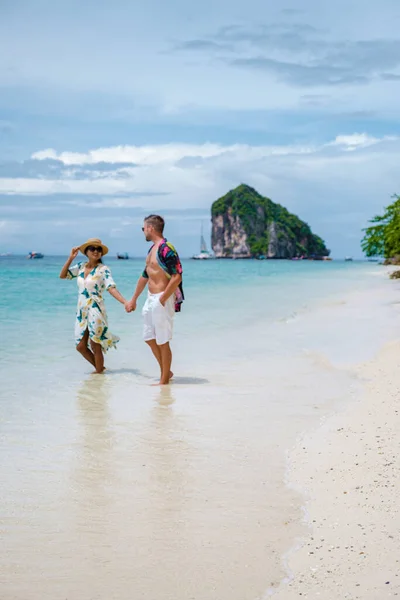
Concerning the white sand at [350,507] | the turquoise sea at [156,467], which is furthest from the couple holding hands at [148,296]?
the white sand at [350,507]

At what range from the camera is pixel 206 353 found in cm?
1188

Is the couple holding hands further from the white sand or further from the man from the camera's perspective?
the white sand

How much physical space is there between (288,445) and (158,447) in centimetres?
106

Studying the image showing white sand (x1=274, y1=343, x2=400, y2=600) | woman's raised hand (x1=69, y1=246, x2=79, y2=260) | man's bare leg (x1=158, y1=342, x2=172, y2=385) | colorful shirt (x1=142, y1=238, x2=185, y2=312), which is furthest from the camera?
woman's raised hand (x1=69, y1=246, x2=79, y2=260)

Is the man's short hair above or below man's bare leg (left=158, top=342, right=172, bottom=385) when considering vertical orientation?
above

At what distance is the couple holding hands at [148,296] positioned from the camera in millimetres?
8445

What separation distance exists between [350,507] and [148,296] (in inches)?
190

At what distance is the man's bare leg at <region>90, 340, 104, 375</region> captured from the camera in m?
9.66

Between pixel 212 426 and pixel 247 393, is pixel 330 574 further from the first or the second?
pixel 247 393

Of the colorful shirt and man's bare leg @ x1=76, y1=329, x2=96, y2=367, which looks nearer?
the colorful shirt

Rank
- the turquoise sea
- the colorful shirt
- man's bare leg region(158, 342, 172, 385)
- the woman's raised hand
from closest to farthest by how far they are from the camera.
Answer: the turquoise sea
the colorful shirt
man's bare leg region(158, 342, 172, 385)
the woman's raised hand

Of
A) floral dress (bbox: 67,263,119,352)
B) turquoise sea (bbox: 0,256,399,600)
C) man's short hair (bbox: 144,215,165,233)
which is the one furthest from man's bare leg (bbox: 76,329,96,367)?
man's short hair (bbox: 144,215,165,233)

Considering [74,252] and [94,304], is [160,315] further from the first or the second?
[74,252]

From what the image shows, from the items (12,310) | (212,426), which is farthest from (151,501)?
(12,310)
